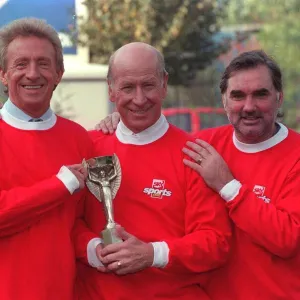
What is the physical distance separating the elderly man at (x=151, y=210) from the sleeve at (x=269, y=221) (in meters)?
0.11

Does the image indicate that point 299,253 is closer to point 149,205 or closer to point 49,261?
point 149,205

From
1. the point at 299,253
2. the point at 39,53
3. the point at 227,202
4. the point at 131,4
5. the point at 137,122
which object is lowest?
the point at 131,4

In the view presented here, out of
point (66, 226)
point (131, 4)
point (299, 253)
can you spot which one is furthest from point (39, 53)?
point (131, 4)

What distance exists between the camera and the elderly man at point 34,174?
2.96 meters

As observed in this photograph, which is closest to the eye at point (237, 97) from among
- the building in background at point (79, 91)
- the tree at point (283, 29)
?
the building in background at point (79, 91)

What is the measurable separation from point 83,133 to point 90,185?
0.30m

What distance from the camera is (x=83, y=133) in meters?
3.36

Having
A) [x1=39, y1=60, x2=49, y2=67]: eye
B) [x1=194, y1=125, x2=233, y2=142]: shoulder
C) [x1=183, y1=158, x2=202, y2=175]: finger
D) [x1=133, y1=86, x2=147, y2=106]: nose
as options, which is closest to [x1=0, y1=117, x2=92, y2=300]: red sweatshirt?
[x1=39, y1=60, x2=49, y2=67]: eye

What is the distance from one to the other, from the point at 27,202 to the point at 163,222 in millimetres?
679

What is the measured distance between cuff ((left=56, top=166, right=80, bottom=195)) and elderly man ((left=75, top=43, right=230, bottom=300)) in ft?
0.95

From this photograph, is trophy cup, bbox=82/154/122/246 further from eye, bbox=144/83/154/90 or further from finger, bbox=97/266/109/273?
eye, bbox=144/83/154/90

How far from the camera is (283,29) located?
1750cm

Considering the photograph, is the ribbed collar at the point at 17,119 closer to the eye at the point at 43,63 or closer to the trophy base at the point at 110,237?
the eye at the point at 43,63

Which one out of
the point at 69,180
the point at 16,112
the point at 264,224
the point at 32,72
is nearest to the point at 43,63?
the point at 32,72
